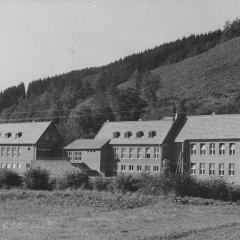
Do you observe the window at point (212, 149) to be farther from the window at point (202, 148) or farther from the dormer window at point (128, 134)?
the dormer window at point (128, 134)

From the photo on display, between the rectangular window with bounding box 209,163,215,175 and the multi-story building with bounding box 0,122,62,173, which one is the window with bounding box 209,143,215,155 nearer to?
the rectangular window with bounding box 209,163,215,175

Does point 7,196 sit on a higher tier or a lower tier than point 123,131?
lower

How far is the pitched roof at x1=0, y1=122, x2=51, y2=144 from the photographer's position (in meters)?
89.6

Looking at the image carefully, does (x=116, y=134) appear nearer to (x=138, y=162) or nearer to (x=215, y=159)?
(x=138, y=162)

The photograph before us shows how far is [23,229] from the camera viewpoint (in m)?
24.5

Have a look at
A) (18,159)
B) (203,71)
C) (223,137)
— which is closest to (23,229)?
(223,137)

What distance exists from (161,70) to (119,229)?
174m

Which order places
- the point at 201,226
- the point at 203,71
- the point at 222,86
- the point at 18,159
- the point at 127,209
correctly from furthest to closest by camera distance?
the point at 203,71 < the point at 222,86 < the point at 18,159 < the point at 127,209 < the point at 201,226

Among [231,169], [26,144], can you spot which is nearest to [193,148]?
[231,169]

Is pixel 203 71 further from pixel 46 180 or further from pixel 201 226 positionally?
pixel 201 226

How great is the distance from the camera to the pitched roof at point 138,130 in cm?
7944

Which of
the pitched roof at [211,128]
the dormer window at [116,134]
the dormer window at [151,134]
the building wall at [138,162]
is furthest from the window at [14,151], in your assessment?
the pitched roof at [211,128]

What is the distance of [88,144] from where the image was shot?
84125 mm

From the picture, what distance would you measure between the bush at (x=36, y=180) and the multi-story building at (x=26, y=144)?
89.9ft
